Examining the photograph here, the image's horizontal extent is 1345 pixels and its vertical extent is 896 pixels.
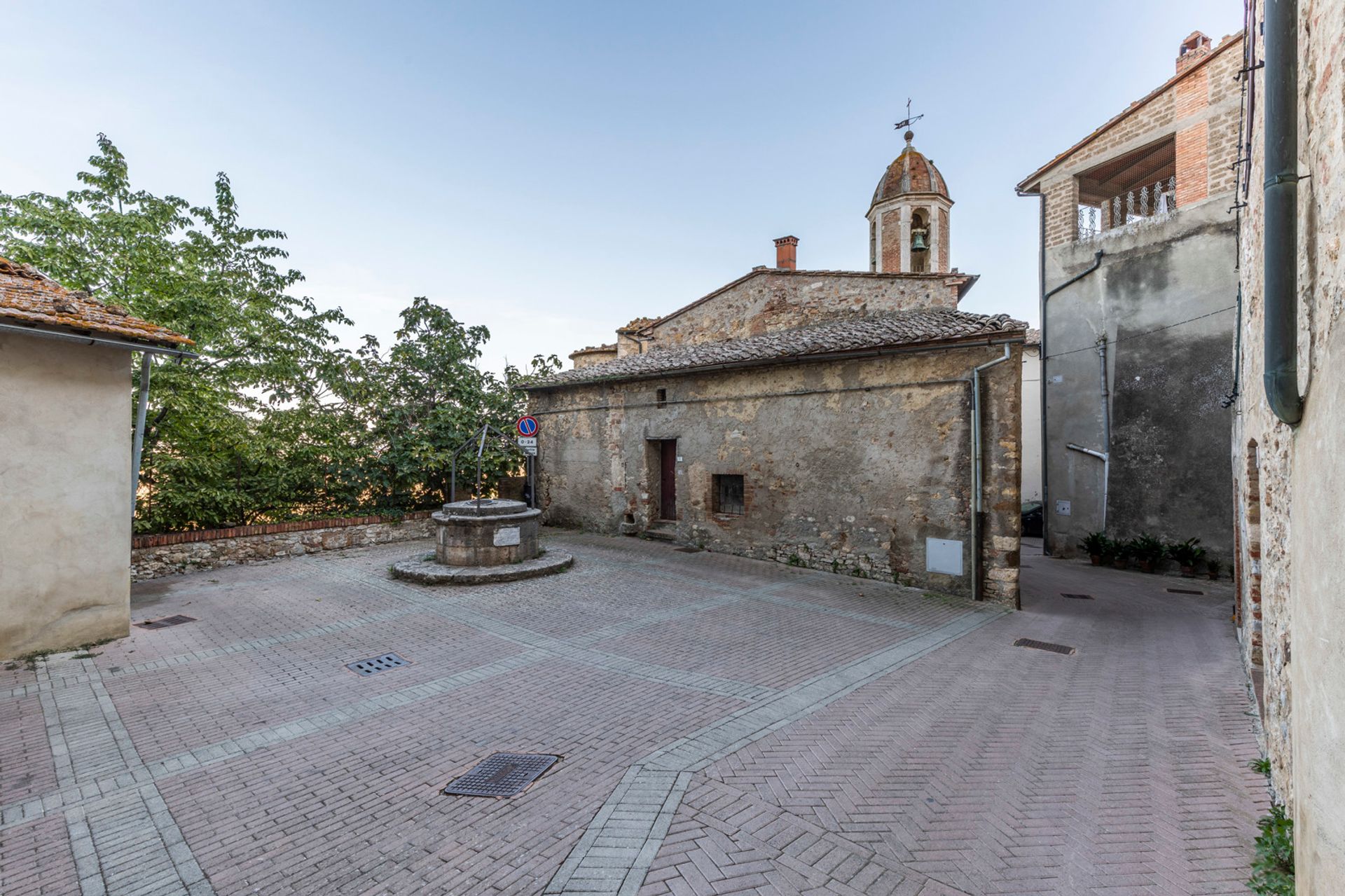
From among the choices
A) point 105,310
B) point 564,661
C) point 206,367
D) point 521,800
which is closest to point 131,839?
point 521,800

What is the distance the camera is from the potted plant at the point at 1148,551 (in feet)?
40.7

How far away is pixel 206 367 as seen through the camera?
10516 mm

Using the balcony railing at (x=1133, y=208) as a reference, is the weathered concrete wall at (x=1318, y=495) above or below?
below

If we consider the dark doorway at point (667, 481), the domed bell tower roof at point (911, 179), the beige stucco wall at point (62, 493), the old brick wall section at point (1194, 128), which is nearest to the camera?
the beige stucco wall at point (62, 493)

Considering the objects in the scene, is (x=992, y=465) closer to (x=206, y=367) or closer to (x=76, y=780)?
(x=76, y=780)

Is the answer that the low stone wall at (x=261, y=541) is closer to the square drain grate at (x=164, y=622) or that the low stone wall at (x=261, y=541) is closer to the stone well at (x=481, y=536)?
the square drain grate at (x=164, y=622)

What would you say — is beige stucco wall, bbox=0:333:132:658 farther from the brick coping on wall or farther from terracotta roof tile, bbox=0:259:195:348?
the brick coping on wall

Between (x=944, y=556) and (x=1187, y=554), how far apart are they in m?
6.57

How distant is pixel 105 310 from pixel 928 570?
11935 millimetres

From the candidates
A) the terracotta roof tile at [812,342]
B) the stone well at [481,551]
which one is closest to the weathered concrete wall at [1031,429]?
the terracotta roof tile at [812,342]

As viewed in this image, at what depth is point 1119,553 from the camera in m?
12.9

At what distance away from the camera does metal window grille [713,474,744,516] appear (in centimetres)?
1286

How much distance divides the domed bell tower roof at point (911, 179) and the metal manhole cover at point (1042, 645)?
14585mm

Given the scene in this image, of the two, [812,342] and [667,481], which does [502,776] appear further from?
[667,481]
